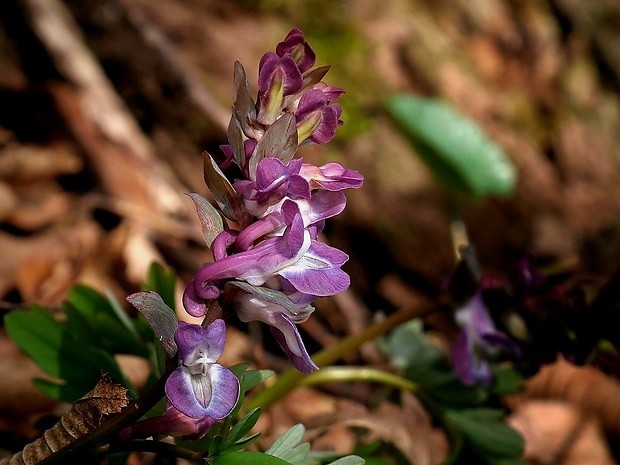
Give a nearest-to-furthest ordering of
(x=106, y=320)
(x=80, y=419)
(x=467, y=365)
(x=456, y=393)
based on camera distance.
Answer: (x=80, y=419) → (x=106, y=320) → (x=467, y=365) → (x=456, y=393)

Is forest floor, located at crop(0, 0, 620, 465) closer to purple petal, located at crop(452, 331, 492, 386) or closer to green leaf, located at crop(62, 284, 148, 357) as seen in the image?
purple petal, located at crop(452, 331, 492, 386)

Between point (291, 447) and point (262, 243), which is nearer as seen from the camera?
point (262, 243)

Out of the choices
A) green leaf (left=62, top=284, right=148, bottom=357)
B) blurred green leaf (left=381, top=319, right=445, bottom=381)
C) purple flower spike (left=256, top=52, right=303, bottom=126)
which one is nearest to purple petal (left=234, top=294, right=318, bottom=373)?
purple flower spike (left=256, top=52, right=303, bottom=126)

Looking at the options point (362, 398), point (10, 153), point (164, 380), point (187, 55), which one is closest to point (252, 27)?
point (187, 55)

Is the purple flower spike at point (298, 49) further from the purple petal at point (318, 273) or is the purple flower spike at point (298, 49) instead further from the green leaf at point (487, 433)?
the green leaf at point (487, 433)

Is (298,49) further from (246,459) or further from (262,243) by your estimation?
(246,459)

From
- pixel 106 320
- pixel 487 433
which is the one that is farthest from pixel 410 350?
pixel 106 320
